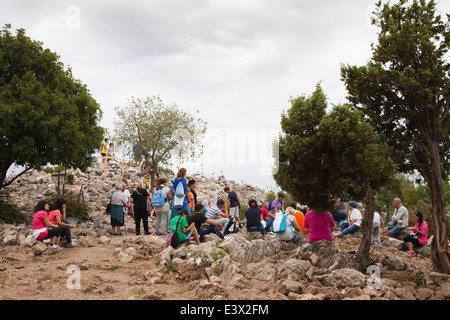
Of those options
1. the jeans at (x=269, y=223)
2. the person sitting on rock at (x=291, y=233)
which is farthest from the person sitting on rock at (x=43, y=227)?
the jeans at (x=269, y=223)

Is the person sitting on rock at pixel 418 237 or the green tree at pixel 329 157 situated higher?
the green tree at pixel 329 157

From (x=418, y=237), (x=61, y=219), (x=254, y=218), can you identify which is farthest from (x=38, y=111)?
(x=418, y=237)

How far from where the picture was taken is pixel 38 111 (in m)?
14.5

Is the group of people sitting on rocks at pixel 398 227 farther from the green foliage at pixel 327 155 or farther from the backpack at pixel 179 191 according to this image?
the backpack at pixel 179 191

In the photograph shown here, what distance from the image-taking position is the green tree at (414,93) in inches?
382

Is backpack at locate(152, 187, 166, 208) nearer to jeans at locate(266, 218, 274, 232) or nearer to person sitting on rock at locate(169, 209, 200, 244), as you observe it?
person sitting on rock at locate(169, 209, 200, 244)

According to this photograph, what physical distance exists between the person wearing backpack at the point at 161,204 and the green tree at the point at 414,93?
7.48 metres

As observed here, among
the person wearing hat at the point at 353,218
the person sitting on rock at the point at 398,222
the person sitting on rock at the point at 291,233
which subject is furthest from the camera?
the person wearing hat at the point at 353,218

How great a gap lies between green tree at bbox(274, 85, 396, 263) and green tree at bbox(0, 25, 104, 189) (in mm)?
9531

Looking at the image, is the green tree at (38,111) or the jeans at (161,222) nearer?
the green tree at (38,111)

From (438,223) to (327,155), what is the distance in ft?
11.0

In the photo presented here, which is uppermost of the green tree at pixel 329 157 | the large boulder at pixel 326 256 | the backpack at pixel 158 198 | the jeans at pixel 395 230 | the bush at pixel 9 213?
the green tree at pixel 329 157

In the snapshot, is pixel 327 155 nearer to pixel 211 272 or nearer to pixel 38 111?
pixel 211 272

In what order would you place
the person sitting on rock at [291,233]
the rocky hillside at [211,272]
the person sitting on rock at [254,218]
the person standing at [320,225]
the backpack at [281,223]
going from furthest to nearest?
the person sitting on rock at [254,218]
the person sitting on rock at [291,233]
the backpack at [281,223]
the person standing at [320,225]
the rocky hillside at [211,272]
